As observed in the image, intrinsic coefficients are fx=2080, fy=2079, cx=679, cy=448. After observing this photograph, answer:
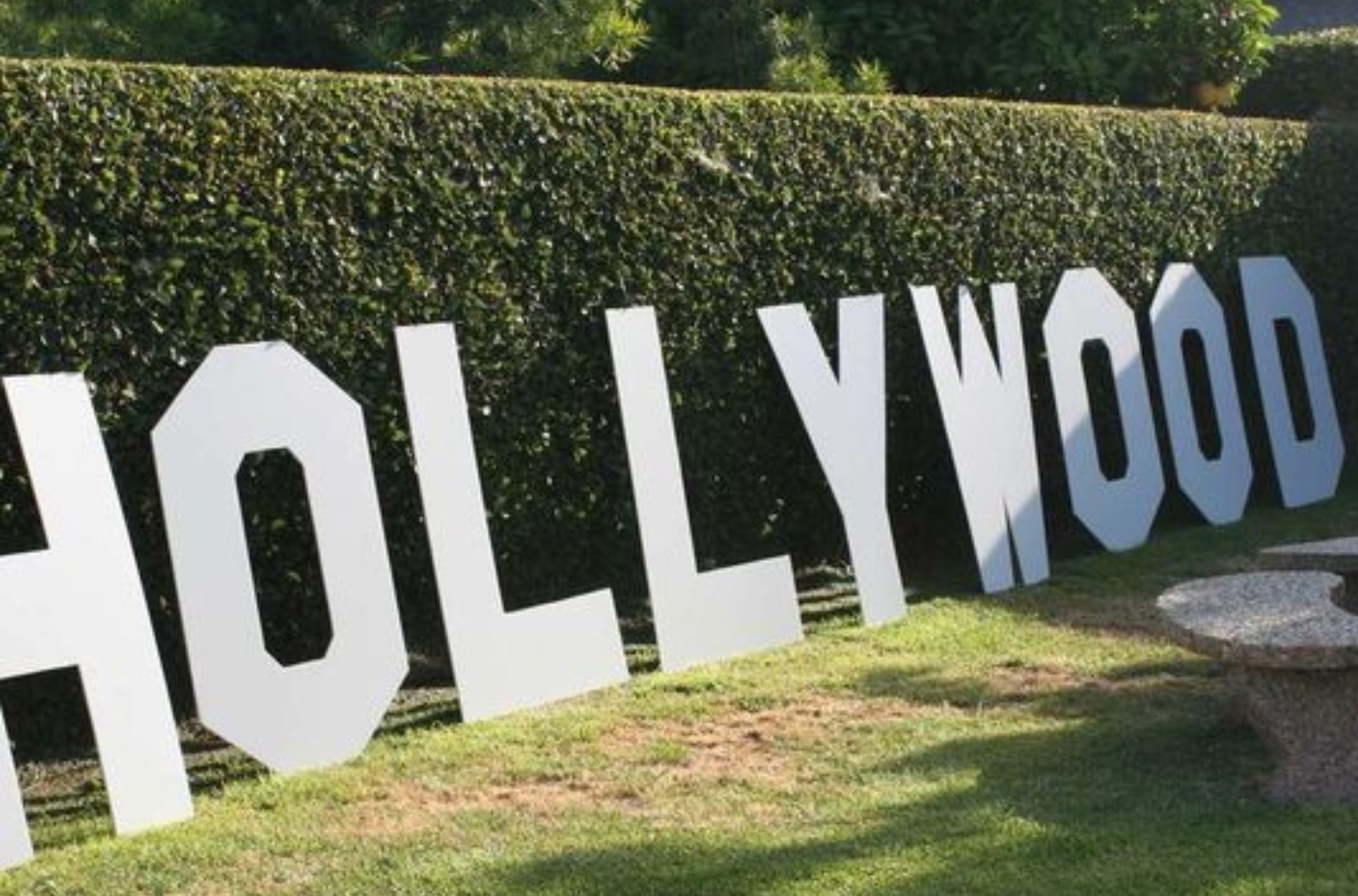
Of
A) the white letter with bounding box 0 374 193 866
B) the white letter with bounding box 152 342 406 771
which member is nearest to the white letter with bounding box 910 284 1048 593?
the white letter with bounding box 152 342 406 771

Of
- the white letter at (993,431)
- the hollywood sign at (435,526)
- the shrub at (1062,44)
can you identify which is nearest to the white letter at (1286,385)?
the hollywood sign at (435,526)

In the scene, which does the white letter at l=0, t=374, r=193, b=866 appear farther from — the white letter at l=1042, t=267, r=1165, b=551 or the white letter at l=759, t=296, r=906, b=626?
the white letter at l=1042, t=267, r=1165, b=551

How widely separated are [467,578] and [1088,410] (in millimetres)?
4116

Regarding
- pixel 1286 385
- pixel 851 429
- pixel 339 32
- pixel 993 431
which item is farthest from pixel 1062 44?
pixel 851 429

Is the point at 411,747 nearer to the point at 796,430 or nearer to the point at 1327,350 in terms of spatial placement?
the point at 796,430

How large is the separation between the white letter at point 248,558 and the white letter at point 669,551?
4.09 ft

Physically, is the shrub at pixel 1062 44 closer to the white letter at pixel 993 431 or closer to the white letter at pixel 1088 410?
the white letter at pixel 1088 410

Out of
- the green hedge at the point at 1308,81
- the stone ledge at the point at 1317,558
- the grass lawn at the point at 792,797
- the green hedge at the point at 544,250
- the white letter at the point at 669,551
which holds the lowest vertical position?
the grass lawn at the point at 792,797

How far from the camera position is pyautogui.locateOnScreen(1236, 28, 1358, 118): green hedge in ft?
47.6

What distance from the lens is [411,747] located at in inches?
267

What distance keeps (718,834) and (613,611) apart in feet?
6.71

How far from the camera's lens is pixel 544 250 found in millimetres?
8141

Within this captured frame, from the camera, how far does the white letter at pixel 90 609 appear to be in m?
5.84

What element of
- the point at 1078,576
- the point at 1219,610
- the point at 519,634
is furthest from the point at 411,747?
the point at 1078,576
